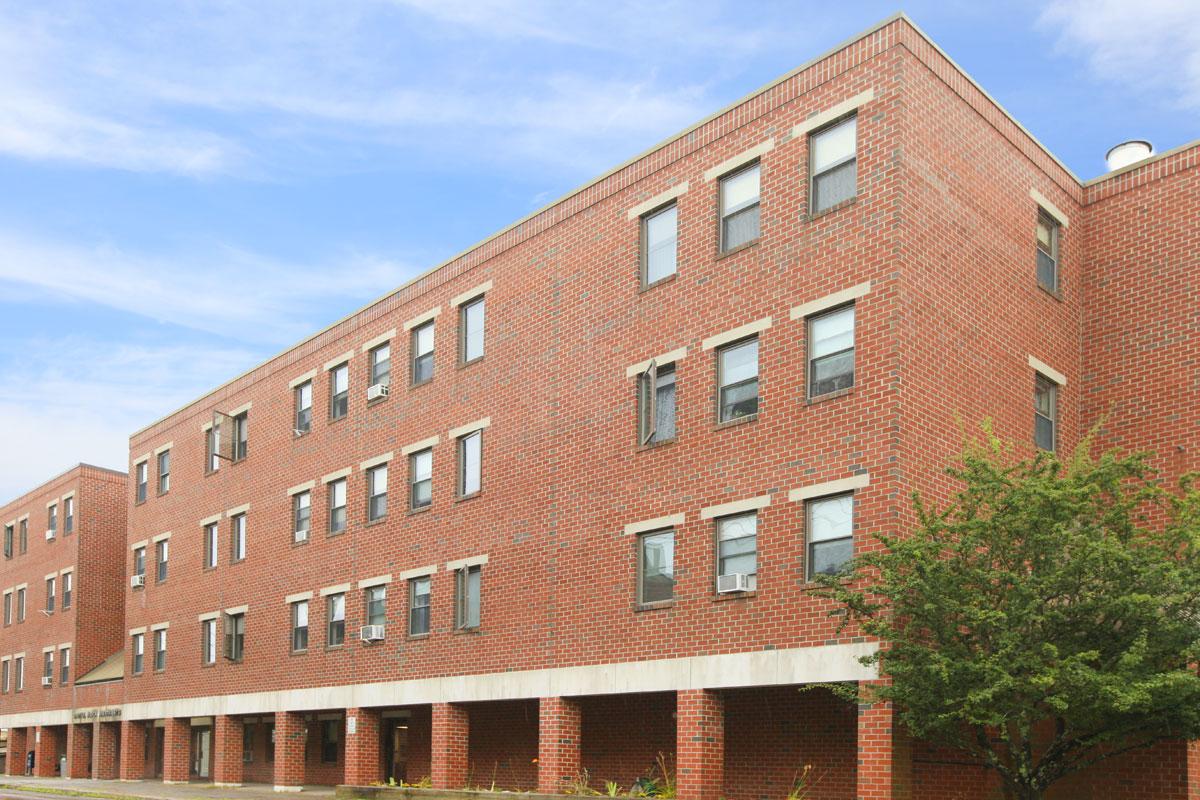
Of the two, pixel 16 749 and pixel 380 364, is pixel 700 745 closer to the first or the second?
pixel 380 364

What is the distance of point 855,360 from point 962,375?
2.06 metres

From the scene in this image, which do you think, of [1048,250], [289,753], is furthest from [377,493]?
[1048,250]

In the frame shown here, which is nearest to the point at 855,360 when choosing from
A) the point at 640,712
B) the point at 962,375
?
the point at 962,375

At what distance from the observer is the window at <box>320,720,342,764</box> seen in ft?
128

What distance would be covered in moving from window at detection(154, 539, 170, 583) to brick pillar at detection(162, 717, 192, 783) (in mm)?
4837

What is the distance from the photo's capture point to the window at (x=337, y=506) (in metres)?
36.0

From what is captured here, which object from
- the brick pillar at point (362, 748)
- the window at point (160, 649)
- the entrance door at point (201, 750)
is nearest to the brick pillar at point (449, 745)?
the brick pillar at point (362, 748)

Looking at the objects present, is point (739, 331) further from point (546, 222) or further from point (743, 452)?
point (546, 222)

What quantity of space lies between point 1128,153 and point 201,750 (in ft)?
111

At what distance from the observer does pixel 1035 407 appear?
25.0 meters

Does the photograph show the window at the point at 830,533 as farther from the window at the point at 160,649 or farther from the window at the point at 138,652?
the window at the point at 138,652

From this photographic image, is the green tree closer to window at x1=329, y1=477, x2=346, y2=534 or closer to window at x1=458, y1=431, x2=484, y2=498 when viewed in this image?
window at x1=458, y1=431, x2=484, y2=498

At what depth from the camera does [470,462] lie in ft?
104

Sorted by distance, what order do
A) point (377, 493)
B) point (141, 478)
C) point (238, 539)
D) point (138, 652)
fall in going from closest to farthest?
point (377, 493)
point (238, 539)
point (138, 652)
point (141, 478)
